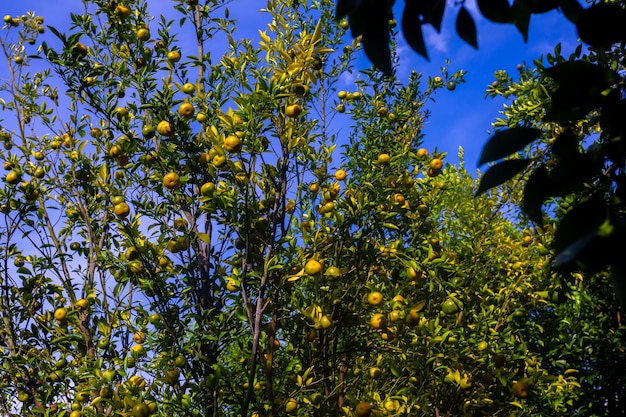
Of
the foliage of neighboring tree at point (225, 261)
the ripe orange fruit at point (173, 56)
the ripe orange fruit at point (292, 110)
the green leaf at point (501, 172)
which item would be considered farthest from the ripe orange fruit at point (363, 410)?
the green leaf at point (501, 172)

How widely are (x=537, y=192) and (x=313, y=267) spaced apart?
2.39m

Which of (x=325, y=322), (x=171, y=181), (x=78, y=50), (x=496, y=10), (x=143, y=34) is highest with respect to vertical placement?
(x=143, y=34)

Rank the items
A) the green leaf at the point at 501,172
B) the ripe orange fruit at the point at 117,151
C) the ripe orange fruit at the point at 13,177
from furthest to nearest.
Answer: the ripe orange fruit at the point at 13,177 < the ripe orange fruit at the point at 117,151 < the green leaf at the point at 501,172

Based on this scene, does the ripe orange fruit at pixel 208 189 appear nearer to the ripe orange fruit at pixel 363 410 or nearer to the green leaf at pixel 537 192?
the ripe orange fruit at pixel 363 410

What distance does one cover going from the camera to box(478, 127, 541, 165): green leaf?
1.07 m

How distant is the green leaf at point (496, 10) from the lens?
3.41 feet

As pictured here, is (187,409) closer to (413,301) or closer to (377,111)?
(413,301)

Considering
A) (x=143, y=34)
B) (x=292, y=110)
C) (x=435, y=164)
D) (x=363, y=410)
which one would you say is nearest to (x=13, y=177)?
(x=143, y=34)

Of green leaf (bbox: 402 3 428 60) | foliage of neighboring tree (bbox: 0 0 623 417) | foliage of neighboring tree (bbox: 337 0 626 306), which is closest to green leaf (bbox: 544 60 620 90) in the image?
foliage of neighboring tree (bbox: 337 0 626 306)

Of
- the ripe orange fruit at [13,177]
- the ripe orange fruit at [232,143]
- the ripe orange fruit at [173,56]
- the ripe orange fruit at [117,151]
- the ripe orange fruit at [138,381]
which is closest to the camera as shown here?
the ripe orange fruit at [232,143]

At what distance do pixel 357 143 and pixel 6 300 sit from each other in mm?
3301

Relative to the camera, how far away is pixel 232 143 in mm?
3402

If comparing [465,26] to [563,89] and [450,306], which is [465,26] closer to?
[563,89]

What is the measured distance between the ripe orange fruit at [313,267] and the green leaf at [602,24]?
2.51 meters
